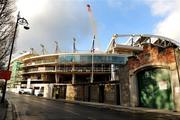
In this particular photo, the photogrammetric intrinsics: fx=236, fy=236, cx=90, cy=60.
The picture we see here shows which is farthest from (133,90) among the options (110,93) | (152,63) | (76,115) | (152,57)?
(76,115)

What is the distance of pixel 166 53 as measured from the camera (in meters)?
22.1

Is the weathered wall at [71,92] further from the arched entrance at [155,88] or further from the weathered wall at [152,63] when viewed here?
the arched entrance at [155,88]

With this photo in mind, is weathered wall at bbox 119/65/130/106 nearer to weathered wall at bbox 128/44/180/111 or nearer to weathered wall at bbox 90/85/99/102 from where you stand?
weathered wall at bbox 128/44/180/111

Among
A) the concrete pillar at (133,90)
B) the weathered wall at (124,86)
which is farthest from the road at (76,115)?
the weathered wall at (124,86)

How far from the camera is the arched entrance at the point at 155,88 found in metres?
22.1

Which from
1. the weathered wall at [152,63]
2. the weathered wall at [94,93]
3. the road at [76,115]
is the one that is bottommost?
the road at [76,115]

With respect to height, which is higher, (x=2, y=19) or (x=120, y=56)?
(x=120, y=56)

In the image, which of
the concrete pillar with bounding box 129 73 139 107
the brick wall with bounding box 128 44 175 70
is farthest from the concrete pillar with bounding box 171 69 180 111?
the concrete pillar with bounding box 129 73 139 107

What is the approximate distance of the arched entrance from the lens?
22056 millimetres

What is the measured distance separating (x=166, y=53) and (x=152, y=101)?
525 cm

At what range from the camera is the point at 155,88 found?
23.8 metres

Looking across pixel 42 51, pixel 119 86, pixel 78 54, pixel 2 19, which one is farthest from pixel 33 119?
pixel 42 51

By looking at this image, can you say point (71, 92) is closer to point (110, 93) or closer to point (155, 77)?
point (110, 93)

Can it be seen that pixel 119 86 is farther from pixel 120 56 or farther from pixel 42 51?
pixel 42 51
